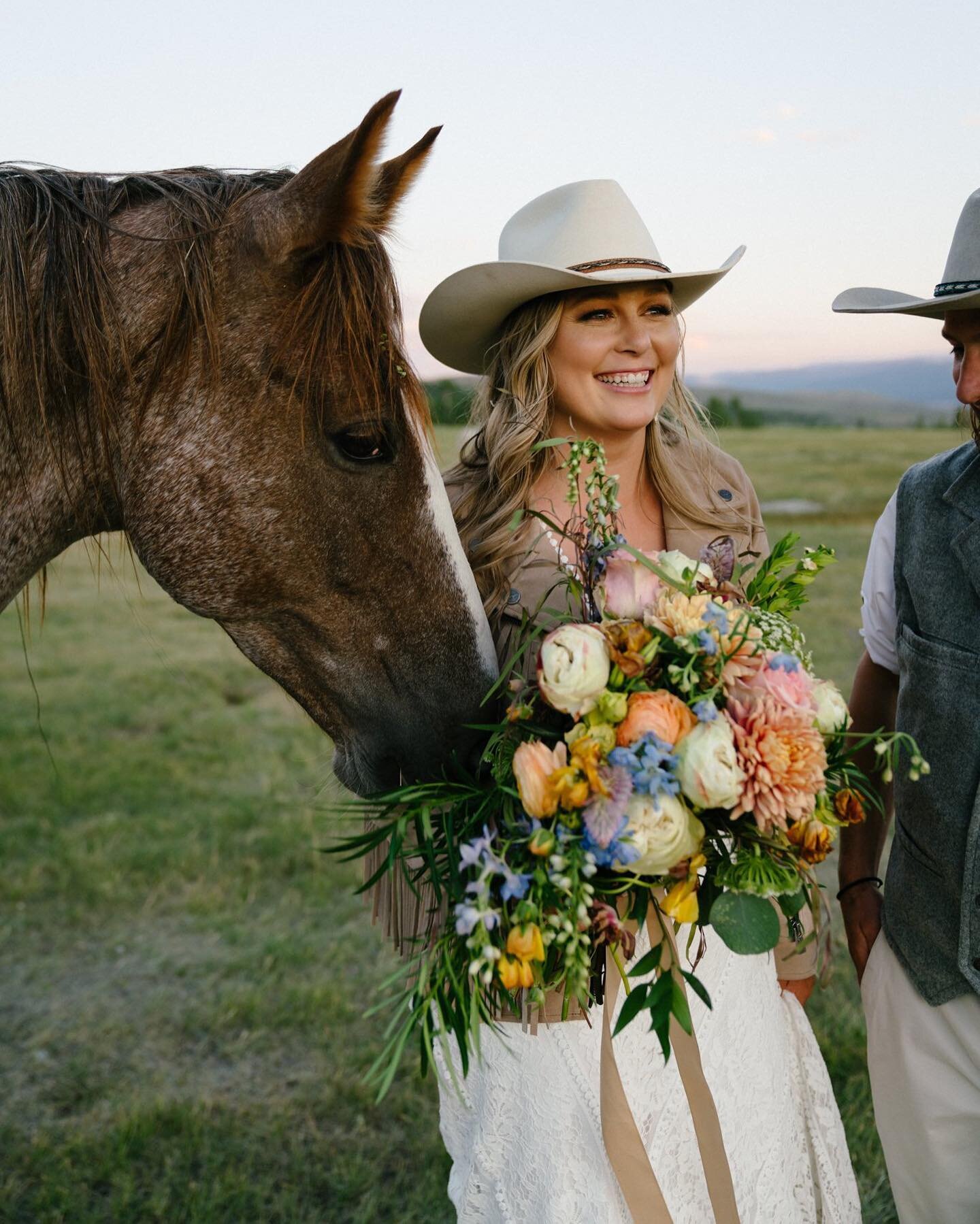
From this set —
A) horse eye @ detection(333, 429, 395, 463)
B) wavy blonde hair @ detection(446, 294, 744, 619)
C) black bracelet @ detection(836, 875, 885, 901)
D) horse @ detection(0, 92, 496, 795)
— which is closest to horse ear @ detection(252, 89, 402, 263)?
horse @ detection(0, 92, 496, 795)

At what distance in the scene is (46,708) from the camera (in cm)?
726

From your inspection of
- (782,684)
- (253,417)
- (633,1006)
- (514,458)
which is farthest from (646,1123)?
(253,417)

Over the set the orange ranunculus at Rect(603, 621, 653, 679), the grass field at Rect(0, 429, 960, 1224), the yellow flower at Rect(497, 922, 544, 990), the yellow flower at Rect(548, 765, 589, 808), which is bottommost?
the grass field at Rect(0, 429, 960, 1224)

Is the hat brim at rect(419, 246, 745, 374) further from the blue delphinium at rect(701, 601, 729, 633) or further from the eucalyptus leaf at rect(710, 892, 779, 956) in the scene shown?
the eucalyptus leaf at rect(710, 892, 779, 956)

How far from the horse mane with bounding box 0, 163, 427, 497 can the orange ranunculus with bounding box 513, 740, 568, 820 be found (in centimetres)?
79

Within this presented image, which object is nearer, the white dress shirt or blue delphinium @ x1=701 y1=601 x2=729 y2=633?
blue delphinium @ x1=701 y1=601 x2=729 y2=633

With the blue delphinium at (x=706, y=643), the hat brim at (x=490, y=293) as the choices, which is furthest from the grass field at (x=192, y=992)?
the hat brim at (x=490, y=293)

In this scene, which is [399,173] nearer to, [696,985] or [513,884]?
[513,884]

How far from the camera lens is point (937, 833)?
1828 millimetres

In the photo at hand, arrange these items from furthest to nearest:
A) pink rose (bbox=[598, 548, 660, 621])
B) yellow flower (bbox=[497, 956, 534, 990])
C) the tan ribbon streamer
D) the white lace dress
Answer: the white lace dress
the tan ribbon streamer
pink rose (bbox=[598, 548, 660, 621])
yellow flower (bbox=[497, 956, 534, 990])

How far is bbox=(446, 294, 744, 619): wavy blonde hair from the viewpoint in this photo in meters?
2.16

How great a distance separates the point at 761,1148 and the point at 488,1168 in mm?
534

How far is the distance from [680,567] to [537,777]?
0.44 meters

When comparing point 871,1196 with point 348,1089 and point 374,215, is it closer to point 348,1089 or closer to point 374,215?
point 348,1089
